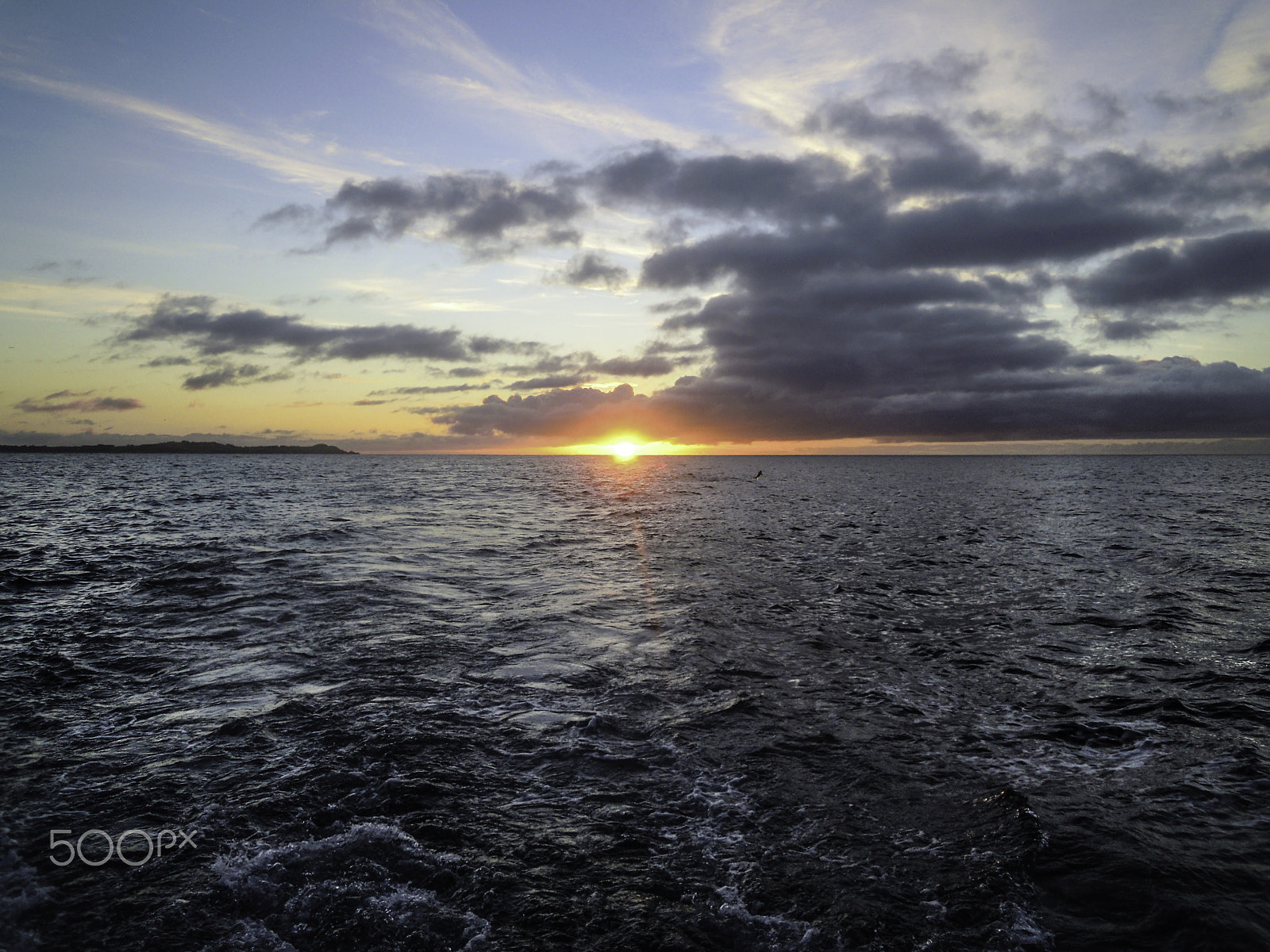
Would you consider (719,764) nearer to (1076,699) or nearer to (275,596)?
(1076,699)

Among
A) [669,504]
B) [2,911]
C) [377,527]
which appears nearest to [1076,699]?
[2,911]

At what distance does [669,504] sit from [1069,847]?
57.5 m

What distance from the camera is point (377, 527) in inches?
1486

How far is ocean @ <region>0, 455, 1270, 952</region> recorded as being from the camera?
6.15 metres

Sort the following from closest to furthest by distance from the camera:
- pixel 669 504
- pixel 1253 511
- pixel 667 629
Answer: pixel 667 629
pixel 1253 511
pixel 669 504

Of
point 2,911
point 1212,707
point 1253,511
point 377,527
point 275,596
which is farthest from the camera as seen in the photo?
point 1253,511

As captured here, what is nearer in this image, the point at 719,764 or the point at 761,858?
the point at 761,858

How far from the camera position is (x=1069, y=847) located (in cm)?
736

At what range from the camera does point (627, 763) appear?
9.36 m

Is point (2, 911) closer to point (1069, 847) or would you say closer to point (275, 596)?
point (1069, 847)

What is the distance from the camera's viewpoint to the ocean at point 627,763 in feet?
20.2

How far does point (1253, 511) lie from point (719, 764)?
212 ft

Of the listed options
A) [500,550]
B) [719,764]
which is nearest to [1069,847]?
[719,764]

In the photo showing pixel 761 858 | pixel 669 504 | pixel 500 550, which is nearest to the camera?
pixel 761 858
